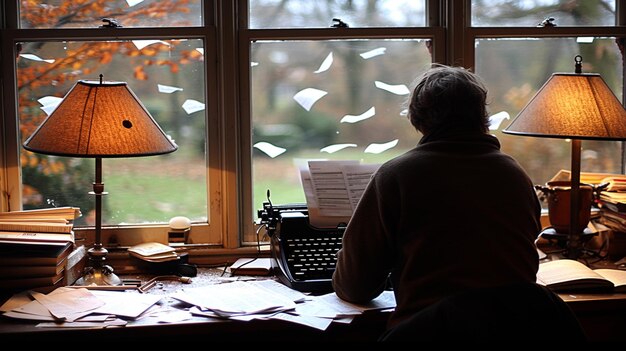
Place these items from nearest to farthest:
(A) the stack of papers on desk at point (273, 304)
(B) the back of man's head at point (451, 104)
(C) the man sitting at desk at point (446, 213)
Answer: (C) the man sitting at desk at point (446, 213)
(B) the back of man's head at point (451, 104)
(A) the stack of papers on desk at point (273, 304)

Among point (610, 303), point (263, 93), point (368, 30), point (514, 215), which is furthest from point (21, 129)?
point (610, 303)

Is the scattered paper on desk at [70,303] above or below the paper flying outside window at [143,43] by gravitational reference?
below

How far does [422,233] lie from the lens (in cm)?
192

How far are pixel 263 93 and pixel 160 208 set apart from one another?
0.57 meters

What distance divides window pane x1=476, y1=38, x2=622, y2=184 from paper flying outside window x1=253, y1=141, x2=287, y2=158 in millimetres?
819

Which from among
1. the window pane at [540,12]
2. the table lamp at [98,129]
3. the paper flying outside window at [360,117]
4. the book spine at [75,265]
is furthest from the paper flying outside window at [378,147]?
the book spine at [75,265]

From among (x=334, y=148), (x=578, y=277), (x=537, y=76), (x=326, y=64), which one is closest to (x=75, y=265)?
(x=334, y=148)

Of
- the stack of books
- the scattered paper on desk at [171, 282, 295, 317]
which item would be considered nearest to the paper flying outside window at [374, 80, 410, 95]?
the scattered paper on desk at [171, 282, 295, 317]

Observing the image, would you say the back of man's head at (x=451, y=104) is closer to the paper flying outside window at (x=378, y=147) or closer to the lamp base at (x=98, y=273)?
→ the paper flying outside window at (x=378, y=147)

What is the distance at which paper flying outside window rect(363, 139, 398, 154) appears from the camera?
3004mm

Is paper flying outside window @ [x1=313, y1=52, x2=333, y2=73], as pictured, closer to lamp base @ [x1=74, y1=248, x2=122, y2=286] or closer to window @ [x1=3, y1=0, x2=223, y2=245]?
window @ [x1=3, y1=0, x2=223, y2=245]

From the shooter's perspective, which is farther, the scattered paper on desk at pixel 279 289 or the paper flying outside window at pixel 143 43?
the paper flying outside window at pixel 143 43

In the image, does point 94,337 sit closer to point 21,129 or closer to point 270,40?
point 21,129

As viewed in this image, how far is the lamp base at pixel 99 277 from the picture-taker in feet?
8.23
